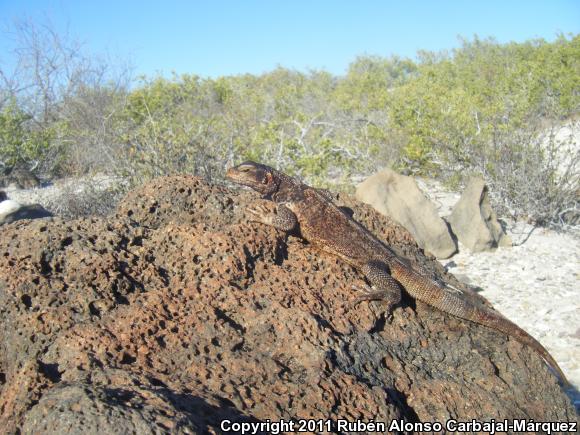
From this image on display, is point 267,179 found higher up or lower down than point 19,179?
lower down

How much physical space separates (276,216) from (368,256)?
802mm

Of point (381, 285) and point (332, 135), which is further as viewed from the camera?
point (332, 135)

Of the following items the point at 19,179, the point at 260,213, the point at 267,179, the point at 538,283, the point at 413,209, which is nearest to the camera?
the point at 260,213

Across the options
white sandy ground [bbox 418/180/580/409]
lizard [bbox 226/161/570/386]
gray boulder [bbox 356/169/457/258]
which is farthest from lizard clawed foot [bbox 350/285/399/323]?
gray boulder [bbox 356/169/457/258]

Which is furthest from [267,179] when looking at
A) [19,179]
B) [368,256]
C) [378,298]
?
[19,179]

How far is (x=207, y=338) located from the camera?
2629 millimetres

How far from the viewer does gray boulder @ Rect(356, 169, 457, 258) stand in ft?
28.6

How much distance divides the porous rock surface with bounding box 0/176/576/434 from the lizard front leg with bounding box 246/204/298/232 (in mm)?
115

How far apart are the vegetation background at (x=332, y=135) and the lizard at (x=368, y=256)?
523 centimetres

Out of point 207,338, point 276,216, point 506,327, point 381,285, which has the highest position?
point 276,216

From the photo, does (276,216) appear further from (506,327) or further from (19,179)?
(19,179)

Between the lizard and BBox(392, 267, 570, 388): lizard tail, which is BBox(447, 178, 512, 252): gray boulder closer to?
the lizard

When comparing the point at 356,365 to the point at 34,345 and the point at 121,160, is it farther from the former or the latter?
the point at 121,160

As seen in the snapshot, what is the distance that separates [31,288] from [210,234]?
1.06 metres
